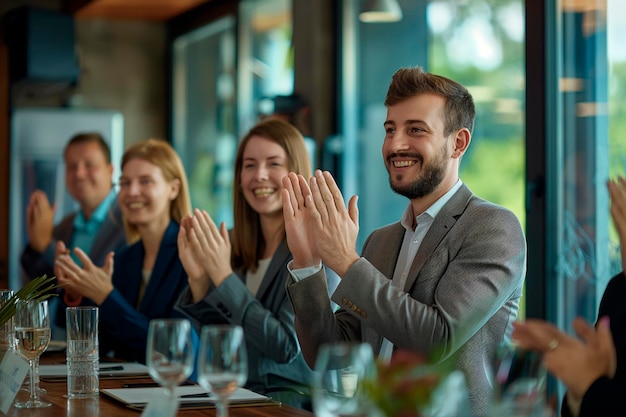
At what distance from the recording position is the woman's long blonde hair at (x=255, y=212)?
352 cm

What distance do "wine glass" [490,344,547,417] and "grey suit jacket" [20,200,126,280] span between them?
11.6 ft

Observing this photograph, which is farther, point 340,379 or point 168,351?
point 168,351

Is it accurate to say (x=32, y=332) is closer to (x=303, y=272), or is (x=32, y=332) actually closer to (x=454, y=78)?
(x=303, y=272)

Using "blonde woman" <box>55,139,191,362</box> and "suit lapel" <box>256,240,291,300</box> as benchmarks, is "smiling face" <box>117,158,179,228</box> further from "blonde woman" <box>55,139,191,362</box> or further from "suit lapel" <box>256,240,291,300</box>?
"suit lapel" <box>256,240,291,300</box>

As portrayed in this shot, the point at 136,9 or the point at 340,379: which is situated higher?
the point at 136,9

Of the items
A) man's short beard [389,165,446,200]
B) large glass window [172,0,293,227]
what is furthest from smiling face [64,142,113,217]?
man's short beard [389,165,446,200]

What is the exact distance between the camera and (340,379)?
132cm

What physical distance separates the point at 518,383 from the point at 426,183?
1.35 metres

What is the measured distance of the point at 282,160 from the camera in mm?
3518

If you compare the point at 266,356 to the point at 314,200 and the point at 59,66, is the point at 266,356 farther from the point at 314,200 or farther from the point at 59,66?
the point at 59,66

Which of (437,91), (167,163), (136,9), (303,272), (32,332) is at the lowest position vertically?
(32,332)

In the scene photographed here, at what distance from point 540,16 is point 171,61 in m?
4.66

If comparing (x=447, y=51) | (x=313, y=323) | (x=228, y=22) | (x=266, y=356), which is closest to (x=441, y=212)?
(x=313, y=323)

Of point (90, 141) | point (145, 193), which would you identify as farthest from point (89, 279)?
point (90, 141)
